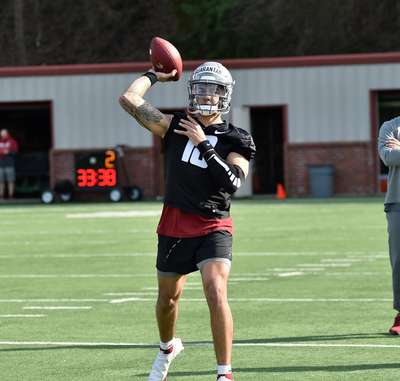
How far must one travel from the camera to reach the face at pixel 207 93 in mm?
5957

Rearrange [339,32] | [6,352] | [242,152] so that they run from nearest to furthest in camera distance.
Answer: [242,152] < [6,352] < [339,32]

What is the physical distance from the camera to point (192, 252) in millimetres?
5836

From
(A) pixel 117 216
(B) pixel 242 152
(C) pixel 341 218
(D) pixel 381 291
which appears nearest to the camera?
(B) pixel 242 152

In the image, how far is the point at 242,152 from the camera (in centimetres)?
600

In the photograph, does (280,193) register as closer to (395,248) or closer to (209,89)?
(395,248)

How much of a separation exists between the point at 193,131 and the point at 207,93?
0.95 ft

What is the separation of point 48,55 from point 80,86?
2358 centimetres

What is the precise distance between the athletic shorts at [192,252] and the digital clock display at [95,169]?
2302 cm

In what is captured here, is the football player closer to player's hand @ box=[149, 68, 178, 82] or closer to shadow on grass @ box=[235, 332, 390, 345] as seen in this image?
player's hand @ box=[149, 68, 178, 82]

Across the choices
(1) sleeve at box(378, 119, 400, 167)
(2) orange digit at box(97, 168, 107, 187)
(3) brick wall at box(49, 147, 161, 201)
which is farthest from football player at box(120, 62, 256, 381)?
(3) brick wall at box(49, 147, 161, 201)

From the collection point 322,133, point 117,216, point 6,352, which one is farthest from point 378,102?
point 6,352

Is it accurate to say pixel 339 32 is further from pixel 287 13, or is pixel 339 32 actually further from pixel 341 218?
pixel 341 218

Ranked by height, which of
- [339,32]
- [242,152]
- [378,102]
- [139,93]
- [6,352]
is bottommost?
[6,352]

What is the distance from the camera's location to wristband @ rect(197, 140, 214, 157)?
5.74m
